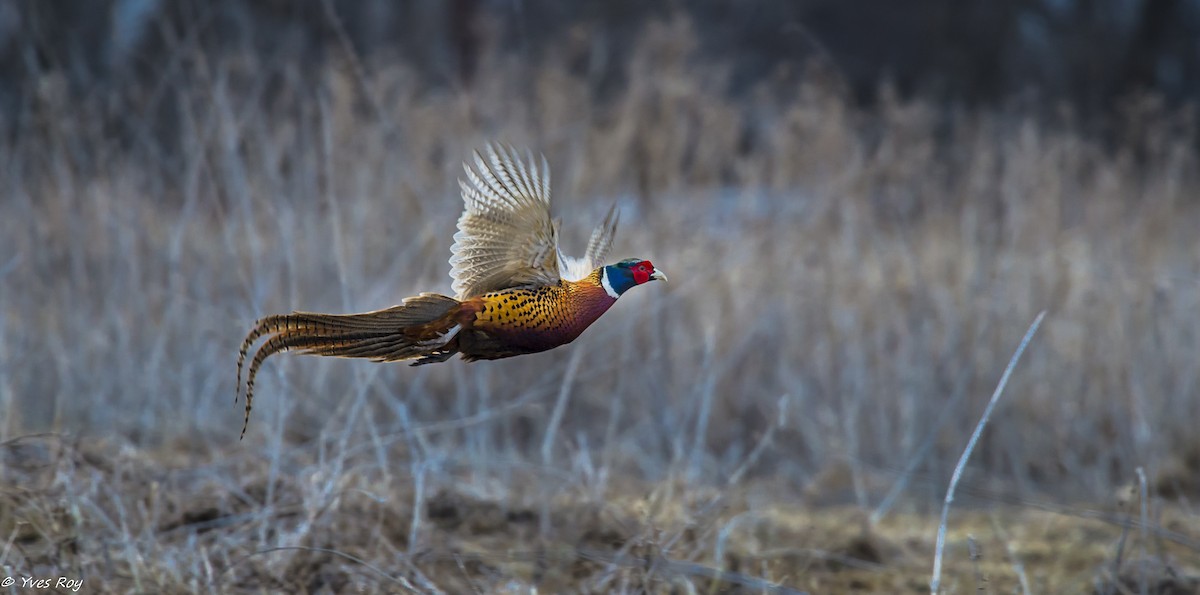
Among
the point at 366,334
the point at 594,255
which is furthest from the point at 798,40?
the point at 366,334

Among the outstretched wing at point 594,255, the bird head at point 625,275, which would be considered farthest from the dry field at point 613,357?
the bird head at point 625,275

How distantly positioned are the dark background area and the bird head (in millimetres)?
4999

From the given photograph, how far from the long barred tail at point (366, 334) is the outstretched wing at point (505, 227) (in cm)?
11

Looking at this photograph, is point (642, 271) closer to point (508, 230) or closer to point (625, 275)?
point (625, 275)

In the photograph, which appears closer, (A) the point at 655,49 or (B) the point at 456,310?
(B) the point at 456,310

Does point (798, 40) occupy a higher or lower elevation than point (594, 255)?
higher

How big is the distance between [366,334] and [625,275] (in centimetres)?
28

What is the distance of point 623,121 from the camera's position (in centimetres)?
604

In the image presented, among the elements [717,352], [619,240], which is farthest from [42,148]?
[717,352]

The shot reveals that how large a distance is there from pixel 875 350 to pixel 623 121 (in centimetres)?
177

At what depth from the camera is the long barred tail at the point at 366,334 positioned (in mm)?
1107

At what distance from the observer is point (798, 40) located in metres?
13.1

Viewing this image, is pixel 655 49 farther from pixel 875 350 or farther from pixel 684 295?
pixel 875 350

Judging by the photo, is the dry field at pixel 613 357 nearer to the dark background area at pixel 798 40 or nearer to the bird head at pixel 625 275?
the dark background area at pixel 798 40
